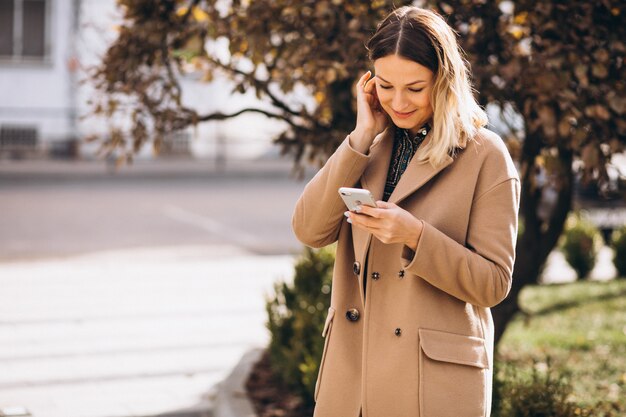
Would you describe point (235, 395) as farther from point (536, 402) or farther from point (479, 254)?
point (479, 254)

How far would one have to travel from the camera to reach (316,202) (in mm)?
2816

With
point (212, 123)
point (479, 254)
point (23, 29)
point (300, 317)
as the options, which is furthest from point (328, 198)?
point (23, 29)

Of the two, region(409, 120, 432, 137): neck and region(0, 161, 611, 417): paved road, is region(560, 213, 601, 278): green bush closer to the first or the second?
region(0, 161, 611, 417): paved road

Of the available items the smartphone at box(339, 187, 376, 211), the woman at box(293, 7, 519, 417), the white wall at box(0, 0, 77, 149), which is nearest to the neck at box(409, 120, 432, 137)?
the woman at box(293, 7, 519, 417)

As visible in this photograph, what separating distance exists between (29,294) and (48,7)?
18150mm

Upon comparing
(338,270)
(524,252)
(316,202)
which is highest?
(316,202)

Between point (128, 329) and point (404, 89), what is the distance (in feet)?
19.8

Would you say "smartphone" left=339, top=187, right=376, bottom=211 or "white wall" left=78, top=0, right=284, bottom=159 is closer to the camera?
"smartphone" left=339, top=187, right=376, bottom=211

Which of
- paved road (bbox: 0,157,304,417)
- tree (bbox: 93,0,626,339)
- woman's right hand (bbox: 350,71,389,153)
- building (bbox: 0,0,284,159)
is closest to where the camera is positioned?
woman's right hand (bbox: 350,71,389,153)

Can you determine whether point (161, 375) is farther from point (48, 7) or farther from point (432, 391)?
point (48, 7)

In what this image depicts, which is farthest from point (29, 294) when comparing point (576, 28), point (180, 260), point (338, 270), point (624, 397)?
point (338, 270)

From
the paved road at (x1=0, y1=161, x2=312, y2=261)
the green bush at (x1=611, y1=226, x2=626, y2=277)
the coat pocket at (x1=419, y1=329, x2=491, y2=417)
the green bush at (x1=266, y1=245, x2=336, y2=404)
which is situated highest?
the coat pocket at (x1=419, y1=329, x2=491, y2=417)

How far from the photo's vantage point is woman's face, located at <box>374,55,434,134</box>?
2.62 meters

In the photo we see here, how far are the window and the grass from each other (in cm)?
1935
